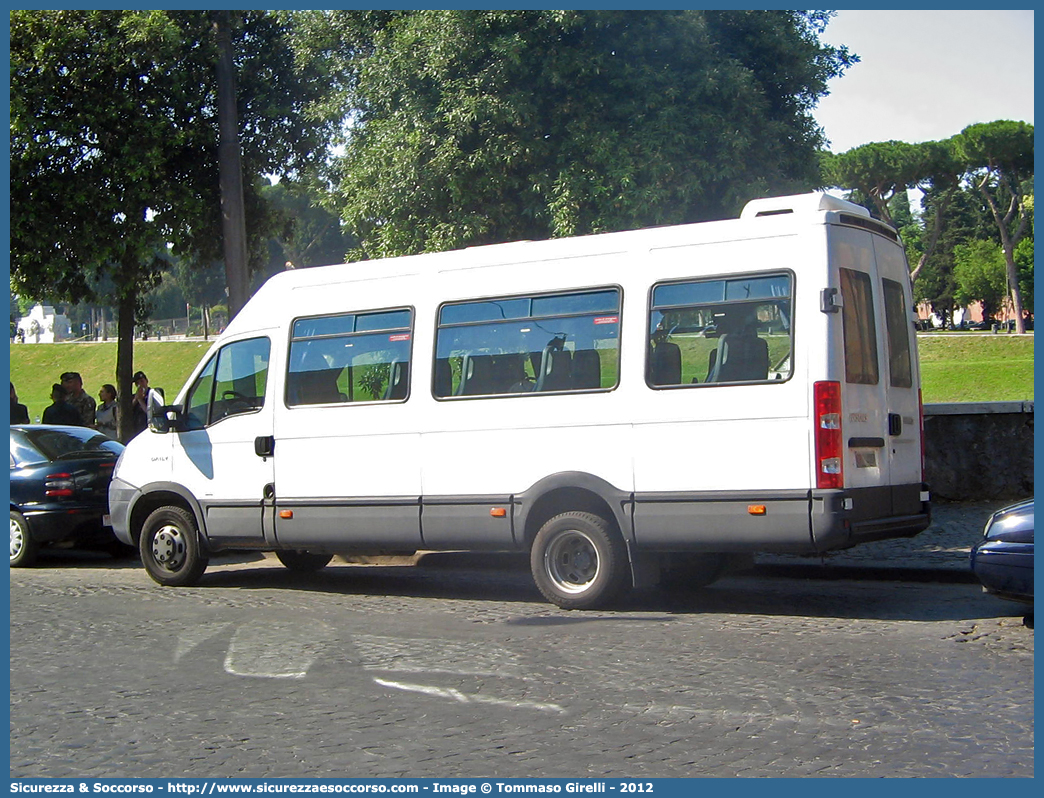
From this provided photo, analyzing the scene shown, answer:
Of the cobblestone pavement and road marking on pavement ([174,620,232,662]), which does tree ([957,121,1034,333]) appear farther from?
road marking on pavement ([174,620,232,662])

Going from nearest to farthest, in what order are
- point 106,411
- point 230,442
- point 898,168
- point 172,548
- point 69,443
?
1. point 230,442
2. point 172,548
3. point 69,443
4. point 106,411
5. point 898,168

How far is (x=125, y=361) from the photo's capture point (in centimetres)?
2133

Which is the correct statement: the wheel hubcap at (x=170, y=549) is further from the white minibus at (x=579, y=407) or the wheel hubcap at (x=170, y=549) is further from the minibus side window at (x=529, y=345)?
Result: the minibus side window at (x=529, y=345)

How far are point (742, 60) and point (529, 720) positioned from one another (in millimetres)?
12158

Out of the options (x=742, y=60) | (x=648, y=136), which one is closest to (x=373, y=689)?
(x=648, y=136)

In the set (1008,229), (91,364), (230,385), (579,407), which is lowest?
(579,407)

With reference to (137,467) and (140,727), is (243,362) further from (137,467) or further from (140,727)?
(140,727)

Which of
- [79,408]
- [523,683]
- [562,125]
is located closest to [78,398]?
[79,408]

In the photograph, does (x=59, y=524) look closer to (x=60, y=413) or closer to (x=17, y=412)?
(x=60, y=413)

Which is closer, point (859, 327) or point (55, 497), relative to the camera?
point (859, 327)

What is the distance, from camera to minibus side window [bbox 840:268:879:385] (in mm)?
8227

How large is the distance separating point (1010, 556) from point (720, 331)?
2.30 m

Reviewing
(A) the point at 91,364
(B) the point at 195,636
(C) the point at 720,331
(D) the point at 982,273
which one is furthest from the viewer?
(D) the point at 982,273
